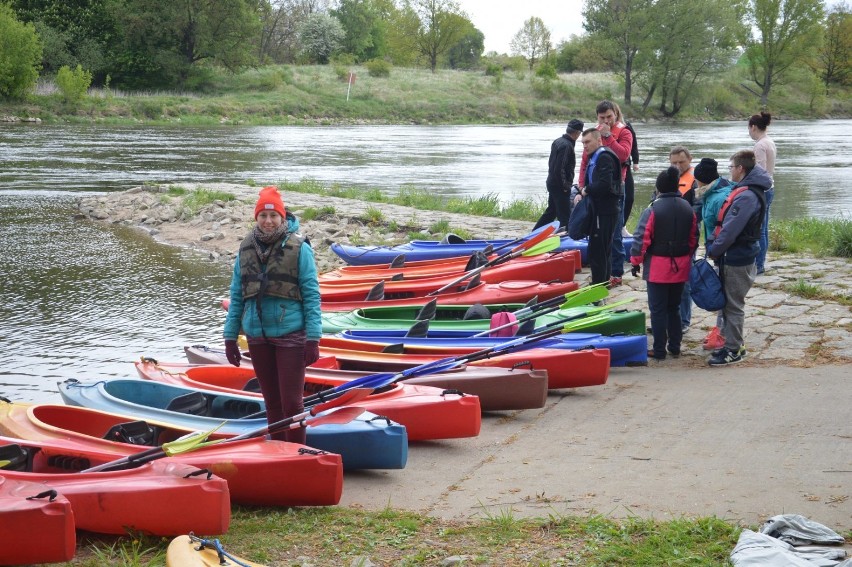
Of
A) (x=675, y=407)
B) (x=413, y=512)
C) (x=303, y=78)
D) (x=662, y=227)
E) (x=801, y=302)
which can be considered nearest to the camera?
(x=413, y=512)

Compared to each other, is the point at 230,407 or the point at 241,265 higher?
the point at 241,265

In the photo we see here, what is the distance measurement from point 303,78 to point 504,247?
4423 cm

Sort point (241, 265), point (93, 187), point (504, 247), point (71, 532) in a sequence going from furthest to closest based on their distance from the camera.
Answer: point (93, 187) < point (504, 247) < point (241, 265) < point (71, 532)

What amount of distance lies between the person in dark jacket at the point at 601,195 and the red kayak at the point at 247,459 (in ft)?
Result: 13.6

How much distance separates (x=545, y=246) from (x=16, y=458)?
5573 mm

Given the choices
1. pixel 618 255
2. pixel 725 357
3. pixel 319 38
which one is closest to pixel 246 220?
pixel 618 255

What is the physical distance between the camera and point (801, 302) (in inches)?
316

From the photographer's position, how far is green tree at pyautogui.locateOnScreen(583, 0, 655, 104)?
54.0 m

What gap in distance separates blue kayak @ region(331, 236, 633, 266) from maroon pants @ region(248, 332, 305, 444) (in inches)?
212

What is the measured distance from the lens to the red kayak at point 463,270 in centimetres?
892

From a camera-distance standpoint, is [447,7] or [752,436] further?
[447,7]

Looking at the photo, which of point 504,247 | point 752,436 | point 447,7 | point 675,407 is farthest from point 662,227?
point 447,7

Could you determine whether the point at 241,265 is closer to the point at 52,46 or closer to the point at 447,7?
the point at 52,46

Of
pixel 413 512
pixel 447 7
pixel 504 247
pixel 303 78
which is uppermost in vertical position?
pixel 447 7
